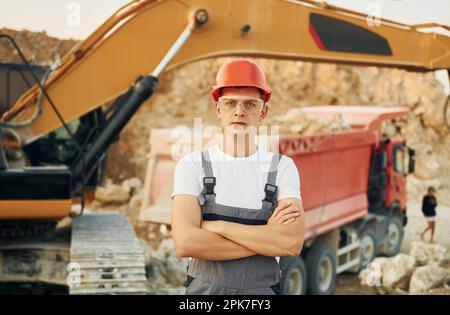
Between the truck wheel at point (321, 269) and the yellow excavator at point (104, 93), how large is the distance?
2.16 m

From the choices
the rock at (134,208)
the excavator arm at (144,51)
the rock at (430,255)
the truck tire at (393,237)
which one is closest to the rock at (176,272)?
the excavator arm at (144,51)

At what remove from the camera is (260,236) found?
2.40 metres

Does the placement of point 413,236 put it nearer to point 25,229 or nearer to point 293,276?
point 293,276

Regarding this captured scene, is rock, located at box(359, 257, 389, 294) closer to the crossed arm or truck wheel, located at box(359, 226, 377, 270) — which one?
truck wheel, located at box(359, 226, 377, 270)

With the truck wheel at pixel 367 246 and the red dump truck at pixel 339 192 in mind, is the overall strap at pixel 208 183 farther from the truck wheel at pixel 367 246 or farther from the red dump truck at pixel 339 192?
the truck wheel at pixel 367 246

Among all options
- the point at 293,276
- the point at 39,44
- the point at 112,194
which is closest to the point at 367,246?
the point at 293,276

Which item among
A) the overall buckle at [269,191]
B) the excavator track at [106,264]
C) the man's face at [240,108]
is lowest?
the excavator track at [106,264]

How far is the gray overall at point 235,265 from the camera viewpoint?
2414mm

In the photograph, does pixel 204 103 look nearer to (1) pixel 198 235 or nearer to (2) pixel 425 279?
(2) pixel 425 279

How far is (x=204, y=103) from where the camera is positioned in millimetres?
20688

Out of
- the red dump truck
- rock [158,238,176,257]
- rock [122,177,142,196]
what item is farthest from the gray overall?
rock [122,177,142,196]

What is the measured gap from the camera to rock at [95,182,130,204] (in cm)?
1569
